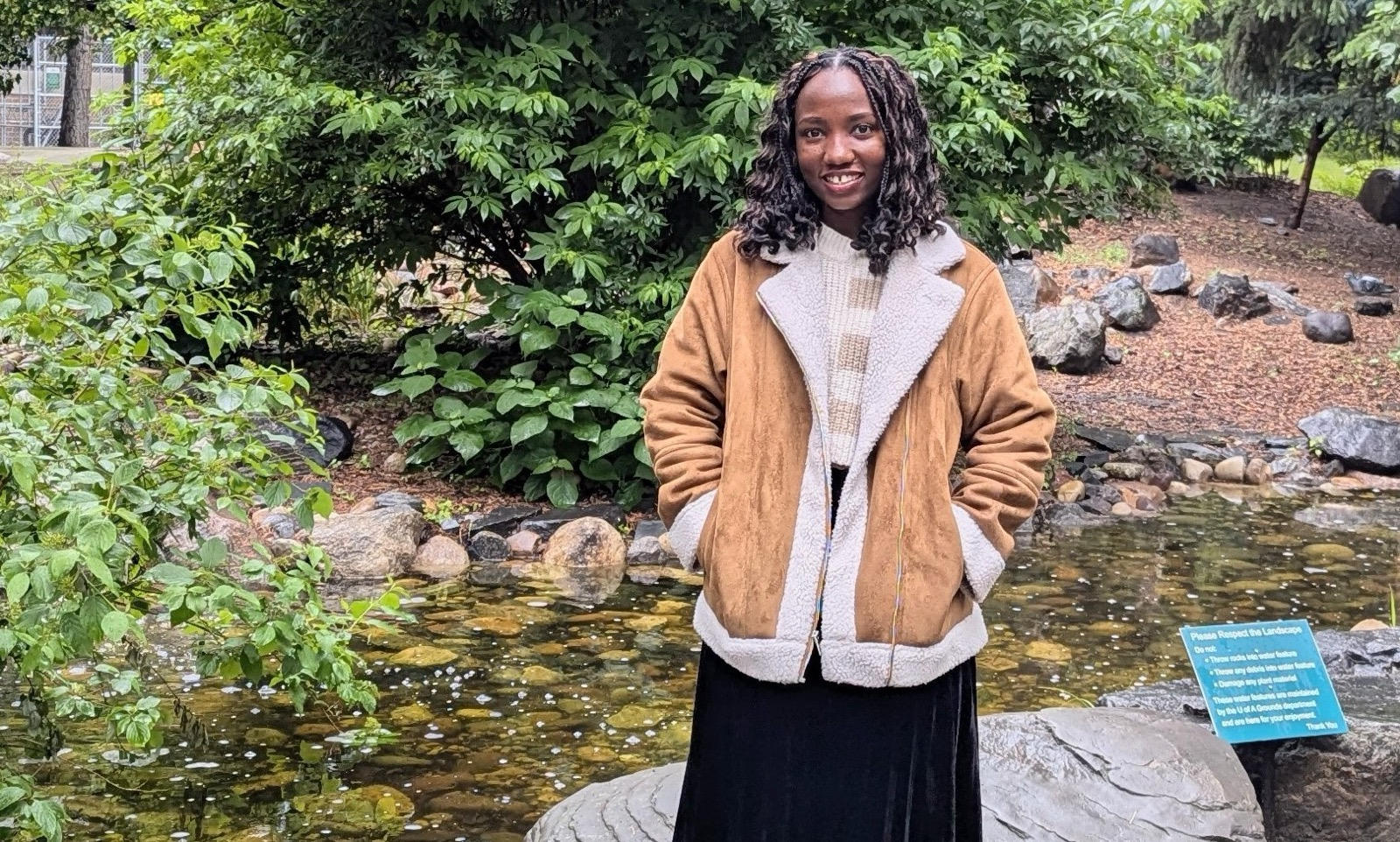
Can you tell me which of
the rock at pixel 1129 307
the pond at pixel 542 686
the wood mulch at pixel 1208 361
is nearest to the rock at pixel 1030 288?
the rock at pixel 1129 307

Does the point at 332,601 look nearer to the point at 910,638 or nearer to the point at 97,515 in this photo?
the point at 97,515

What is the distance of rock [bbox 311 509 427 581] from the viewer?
6938 millimetres

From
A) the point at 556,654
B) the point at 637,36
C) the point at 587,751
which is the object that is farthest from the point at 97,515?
the point at 637,36

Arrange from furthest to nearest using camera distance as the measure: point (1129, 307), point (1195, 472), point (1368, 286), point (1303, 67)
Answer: point (1303, 67)
point (1368, 286)
point (1129, 307)
point (1195, 472)

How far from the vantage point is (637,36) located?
8609 millimetres

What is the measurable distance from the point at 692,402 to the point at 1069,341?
10763 mm

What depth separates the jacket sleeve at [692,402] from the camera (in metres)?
2.50

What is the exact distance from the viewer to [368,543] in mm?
7082

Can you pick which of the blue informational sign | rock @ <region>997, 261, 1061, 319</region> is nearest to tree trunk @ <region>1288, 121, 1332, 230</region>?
rock @ <region>997, 261, 1061, 319</region>

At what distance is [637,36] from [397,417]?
290cm

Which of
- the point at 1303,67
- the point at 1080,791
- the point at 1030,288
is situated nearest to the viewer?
the point at 1080,791

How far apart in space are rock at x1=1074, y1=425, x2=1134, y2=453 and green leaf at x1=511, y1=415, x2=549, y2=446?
14.2 ft

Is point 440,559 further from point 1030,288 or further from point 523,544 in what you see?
point 1030,288

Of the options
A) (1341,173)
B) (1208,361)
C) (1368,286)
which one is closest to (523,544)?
(1208,361)
